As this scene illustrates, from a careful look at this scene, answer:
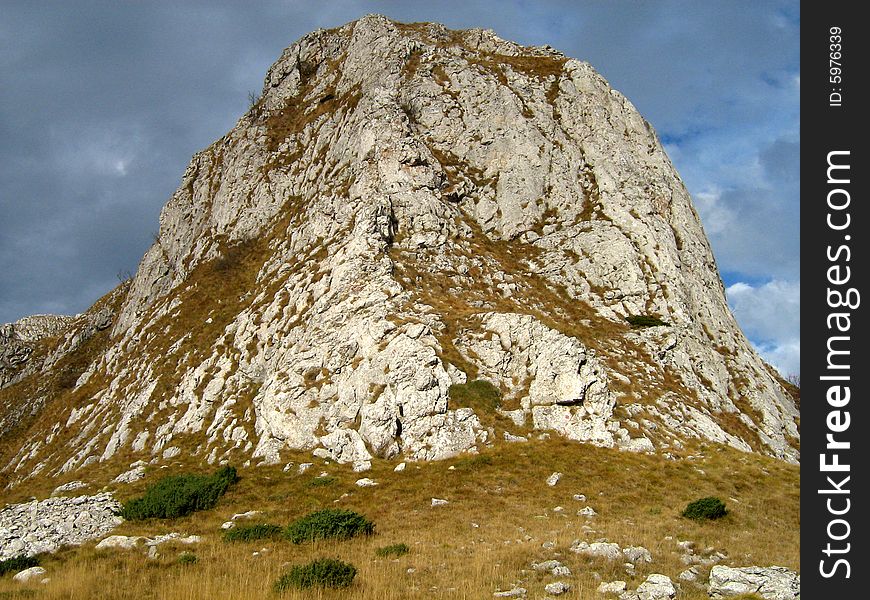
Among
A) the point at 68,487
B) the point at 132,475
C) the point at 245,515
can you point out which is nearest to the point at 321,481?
the point at 245,515

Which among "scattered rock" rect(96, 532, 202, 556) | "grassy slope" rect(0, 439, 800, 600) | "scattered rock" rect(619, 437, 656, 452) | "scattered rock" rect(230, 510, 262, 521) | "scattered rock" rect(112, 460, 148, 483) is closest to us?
"grassy slope" rect(0, 439, 800, 600)

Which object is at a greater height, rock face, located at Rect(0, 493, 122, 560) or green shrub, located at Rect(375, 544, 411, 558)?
green shrub, located at Rect(375, 544, 411, 558)

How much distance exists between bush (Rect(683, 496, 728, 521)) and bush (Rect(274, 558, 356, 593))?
50.1 ft

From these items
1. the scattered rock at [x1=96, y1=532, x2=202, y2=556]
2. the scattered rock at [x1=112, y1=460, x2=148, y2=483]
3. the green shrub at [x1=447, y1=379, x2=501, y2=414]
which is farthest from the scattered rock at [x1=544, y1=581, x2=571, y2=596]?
the scattered rock at [x1=112, y1=460, x2=148, y2=483]

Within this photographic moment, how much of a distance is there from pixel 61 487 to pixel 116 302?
6484 centimetres

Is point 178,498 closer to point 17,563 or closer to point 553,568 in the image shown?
point 17,563

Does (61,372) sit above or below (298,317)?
below

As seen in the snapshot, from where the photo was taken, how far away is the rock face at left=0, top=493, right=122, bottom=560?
20.0 meters

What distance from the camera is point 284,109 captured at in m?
85.9

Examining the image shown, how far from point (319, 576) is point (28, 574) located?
9.97 meters

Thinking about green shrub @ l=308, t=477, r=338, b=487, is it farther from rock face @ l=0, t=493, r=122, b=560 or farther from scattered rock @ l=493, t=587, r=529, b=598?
scattered rock @ l=493, t=587, r=529, b=598

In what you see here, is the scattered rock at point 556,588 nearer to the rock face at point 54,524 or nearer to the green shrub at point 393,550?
the green shrub at point 393,550

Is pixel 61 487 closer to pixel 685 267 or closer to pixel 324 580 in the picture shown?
pixel 324 580

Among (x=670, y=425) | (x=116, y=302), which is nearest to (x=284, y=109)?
(x=116, y=302)
